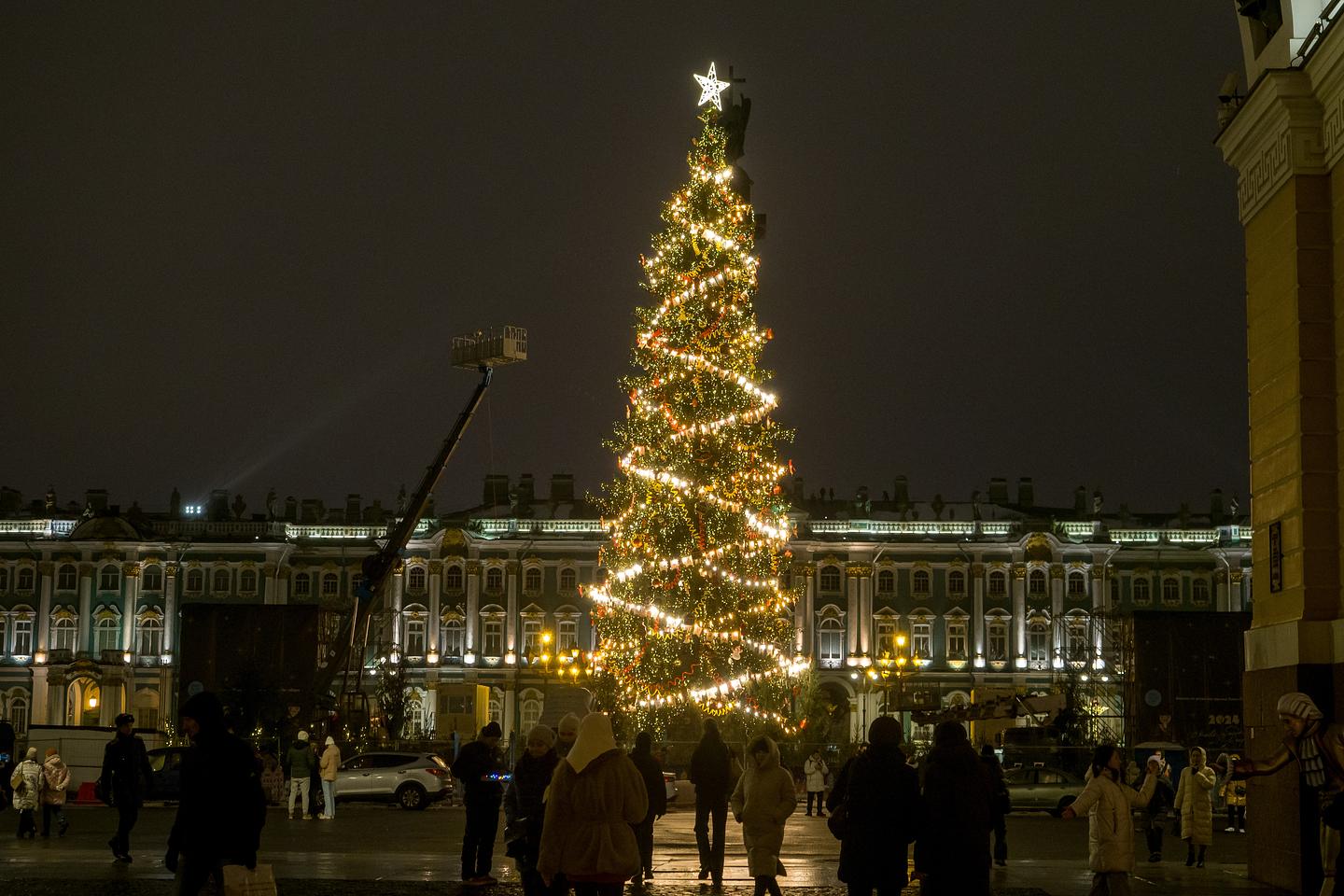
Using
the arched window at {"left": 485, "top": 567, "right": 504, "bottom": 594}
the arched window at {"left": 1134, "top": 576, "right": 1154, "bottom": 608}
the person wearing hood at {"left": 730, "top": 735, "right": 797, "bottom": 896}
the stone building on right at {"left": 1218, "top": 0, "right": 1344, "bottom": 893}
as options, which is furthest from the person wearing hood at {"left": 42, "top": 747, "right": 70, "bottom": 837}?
the arched window at {"left": 1134, "top": 576, "right": 1154, "bottom": 608}

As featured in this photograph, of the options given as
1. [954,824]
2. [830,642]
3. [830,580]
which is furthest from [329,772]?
[830,580]

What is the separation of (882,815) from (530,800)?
3.47 m

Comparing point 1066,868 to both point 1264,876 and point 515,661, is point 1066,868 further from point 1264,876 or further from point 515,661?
point 515,661

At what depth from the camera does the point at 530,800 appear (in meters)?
13.6

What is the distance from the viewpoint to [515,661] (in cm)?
8344

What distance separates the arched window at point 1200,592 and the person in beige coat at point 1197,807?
6550 cm

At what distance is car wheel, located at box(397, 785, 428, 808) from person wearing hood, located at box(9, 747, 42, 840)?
40.2 feet

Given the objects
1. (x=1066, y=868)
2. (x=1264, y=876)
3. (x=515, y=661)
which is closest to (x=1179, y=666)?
(x=1066, y=868)

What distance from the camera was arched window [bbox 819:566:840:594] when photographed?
276 feet

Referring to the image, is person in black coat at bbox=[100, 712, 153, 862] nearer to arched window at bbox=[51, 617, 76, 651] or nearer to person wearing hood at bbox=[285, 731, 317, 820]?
person wearing hood at bbox=[285, 731, 317, 820]

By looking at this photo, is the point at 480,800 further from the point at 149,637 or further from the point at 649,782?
the point at 149,637

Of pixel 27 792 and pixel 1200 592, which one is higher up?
pixel 1200 592

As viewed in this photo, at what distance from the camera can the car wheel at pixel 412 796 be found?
3634 centimetres

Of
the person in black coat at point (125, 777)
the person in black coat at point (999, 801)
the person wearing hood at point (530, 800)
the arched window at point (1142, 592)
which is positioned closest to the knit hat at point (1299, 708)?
the person in black coat at point (999, 801)
